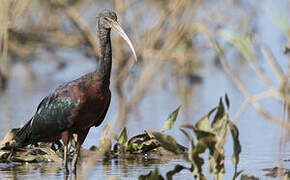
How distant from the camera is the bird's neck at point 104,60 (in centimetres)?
708

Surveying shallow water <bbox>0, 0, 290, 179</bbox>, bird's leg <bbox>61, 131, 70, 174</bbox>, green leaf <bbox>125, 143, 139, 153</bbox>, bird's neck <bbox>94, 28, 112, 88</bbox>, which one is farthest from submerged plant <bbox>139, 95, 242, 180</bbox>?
green leaf <bbox>125, 143, 139, 153</bbox>

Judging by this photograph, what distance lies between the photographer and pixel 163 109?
40.9 feet

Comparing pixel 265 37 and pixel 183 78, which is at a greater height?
pixel 265 37

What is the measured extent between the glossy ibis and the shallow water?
34 centimetres

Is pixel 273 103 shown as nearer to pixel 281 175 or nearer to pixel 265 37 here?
pixel 281 175

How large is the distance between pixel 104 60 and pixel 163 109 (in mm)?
5315

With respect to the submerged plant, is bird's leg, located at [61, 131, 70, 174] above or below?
above

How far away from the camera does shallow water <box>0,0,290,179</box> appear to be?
733 centimetres

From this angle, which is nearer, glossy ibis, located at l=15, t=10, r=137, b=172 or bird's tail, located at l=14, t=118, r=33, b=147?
glossy ibis, located at l=15, t=10, r=137, b=172

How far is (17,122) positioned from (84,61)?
9.53 m

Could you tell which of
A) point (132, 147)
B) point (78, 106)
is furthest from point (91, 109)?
point (132, 147)

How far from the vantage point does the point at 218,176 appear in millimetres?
5590

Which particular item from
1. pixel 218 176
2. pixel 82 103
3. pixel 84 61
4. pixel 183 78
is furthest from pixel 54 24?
pixel 218 176

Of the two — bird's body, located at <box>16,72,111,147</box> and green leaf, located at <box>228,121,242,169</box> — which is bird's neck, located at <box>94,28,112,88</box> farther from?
green leaf, located at <box>228,121,242,169</box>
